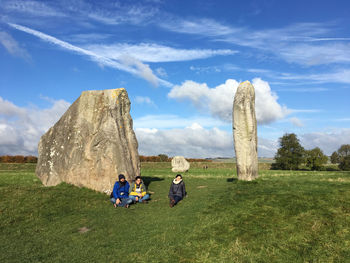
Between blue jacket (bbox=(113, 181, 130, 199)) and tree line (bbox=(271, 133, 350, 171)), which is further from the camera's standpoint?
tree line (bbox=(271, 133, 350, 171))

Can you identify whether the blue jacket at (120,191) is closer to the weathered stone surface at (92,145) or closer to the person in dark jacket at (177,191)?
the weathered stone surface at (92,145)

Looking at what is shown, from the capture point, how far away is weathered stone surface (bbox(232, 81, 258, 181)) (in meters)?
17.8

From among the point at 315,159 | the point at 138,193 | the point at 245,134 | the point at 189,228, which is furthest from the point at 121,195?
the point at 315,159

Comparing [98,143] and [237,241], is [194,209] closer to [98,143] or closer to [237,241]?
[237,241]

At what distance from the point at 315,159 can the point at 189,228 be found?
6501 cm

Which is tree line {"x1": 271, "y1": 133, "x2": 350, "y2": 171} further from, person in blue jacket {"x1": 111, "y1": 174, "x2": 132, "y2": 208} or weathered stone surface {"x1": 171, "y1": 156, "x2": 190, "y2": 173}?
person in blue jacket {"x1": 111, "y1": 174, "x2": 132, "y2": 208}

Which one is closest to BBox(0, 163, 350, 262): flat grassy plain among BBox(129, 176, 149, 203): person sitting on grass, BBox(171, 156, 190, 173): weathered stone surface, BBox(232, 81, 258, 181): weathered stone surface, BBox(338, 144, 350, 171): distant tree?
BBox(129, 176, 149, 203): person sitting on grass

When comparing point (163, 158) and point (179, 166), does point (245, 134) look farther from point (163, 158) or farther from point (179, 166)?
point (163, 158)

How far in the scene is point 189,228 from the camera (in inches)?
401

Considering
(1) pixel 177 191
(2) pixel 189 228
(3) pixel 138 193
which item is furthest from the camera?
(3) pixel 138 193

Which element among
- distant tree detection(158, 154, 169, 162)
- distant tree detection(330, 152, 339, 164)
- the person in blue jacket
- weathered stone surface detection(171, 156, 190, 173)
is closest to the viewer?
the person in blue jacket

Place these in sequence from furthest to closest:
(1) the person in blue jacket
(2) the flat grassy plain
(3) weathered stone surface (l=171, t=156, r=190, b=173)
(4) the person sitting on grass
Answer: (3) weathered stone surface (l=171, t=156, r=190, b=173), (4) the person sitting on grass, (1) the person in blue jacket, (2) the flat grassy plain

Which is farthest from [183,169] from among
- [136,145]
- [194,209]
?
[194,209]

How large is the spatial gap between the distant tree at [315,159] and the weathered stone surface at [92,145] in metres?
59.5
